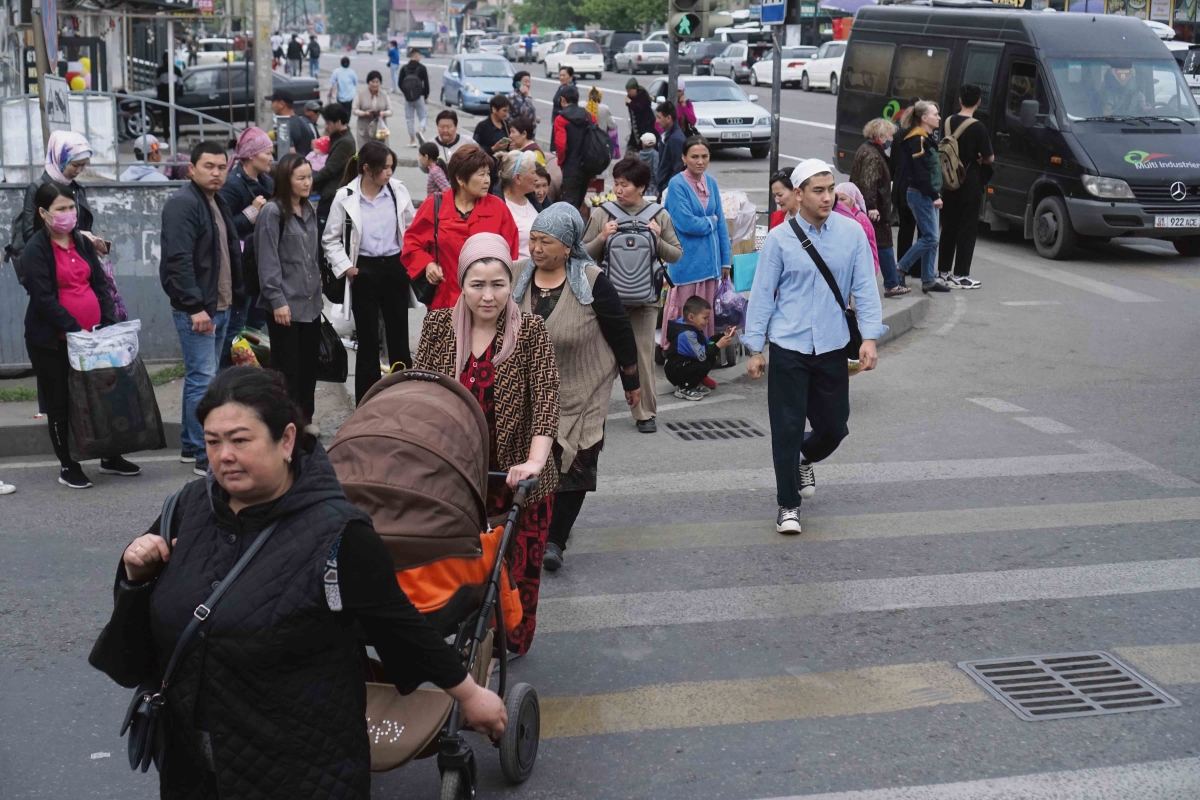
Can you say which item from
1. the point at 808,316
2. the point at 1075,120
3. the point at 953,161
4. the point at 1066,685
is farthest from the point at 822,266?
the point at 1075,120

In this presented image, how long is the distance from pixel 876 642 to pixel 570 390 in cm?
165

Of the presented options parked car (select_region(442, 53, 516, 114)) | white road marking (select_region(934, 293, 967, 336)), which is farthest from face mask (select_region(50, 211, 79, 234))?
parked car (select_region(442, 53, 516, 114))

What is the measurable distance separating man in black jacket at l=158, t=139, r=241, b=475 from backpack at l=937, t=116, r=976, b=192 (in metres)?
8.12

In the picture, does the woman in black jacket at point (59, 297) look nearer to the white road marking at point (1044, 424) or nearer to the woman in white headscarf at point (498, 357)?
the woman in white headscarf at point (498, 357)

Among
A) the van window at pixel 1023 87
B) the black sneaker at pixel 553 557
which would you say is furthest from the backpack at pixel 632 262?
the van window at pixel 1023 87

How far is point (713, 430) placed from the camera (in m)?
8.96

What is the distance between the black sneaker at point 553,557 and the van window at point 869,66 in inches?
549

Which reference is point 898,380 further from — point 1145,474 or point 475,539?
point 475,539

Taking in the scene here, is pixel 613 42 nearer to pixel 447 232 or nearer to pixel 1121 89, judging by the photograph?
pixel 1121 89

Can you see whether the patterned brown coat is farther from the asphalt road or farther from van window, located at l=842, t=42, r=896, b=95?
van window, located at l=842, t=42, r=896, b=95

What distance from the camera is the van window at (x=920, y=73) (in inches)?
680

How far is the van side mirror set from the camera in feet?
49.7

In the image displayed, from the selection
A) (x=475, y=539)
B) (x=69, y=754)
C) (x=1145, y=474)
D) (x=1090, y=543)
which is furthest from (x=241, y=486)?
(x=1145, y=474)

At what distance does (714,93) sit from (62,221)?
21.2 m
